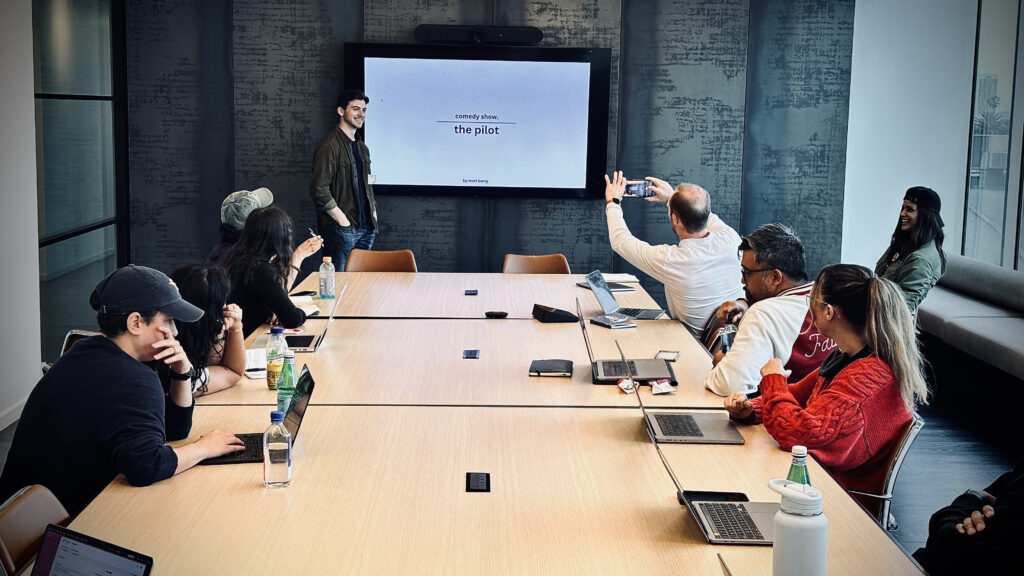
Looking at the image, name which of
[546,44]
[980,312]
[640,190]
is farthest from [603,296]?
[546,44]

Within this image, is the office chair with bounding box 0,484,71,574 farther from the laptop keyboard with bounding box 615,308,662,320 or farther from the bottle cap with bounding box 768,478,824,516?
the laptop keyboard with bounding box 615,308,662,320

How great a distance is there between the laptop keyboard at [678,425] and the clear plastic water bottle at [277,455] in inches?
45.7

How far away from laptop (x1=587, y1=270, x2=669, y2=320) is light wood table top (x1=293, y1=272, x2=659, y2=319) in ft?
0.52

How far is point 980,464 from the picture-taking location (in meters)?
5.08

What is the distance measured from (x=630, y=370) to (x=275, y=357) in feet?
4.35

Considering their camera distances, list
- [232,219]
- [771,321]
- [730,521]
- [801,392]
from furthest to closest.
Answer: [232,219] < [771,321] < [801,392] < [730,521]

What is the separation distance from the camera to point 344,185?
743 cm

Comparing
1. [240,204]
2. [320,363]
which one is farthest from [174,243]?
[320,363]

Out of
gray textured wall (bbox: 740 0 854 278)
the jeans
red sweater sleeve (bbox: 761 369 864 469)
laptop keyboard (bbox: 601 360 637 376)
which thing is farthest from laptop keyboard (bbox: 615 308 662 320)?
gray textured wall (bbox: 740 0 854 278)

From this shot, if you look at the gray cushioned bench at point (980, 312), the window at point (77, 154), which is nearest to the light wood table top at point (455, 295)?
the window at point (77, 154)

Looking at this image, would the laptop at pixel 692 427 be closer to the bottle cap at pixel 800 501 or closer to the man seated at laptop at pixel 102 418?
the bottle cap at pixel 800 501

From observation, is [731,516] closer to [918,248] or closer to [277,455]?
[277,455]

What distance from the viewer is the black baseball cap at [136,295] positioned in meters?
2.78

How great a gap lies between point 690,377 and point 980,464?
2148mm
